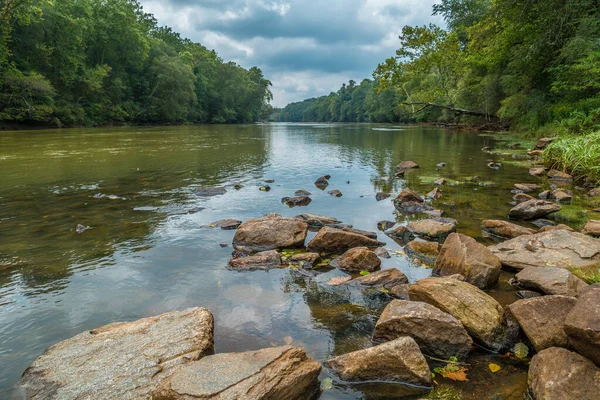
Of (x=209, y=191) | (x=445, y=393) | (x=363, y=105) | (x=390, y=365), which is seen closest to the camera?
(x=445, y=393)

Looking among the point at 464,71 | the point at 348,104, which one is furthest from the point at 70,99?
the point at 348,104

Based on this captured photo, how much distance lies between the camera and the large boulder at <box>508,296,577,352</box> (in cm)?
325

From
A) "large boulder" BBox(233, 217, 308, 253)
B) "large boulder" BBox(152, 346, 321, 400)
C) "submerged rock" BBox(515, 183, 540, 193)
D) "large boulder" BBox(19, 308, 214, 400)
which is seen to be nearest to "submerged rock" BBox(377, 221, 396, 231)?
"large boulder" BBox(233, 217, 308, 253)

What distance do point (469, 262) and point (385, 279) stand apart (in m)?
1.12

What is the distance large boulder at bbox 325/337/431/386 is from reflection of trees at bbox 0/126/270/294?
4.02 metres

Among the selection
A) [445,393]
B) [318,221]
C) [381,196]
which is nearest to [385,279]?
[445,393]

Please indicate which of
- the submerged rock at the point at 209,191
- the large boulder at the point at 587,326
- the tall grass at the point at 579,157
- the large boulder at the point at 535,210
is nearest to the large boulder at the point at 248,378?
the large boulder at the point at 587,326

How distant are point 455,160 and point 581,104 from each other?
6666 mm

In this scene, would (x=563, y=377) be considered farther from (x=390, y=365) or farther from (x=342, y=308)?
(x=342, y=308)

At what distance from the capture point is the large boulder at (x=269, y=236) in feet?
20.8

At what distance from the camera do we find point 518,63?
A: 75.4 feet

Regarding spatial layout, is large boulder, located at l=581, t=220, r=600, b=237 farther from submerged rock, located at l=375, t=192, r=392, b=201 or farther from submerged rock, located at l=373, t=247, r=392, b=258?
submerged rock, located at l=375, t=192, r=392, b=201

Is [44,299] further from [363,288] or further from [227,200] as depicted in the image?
[227,200]

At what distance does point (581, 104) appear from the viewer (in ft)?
57.6
